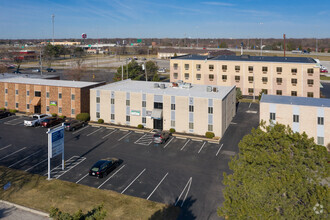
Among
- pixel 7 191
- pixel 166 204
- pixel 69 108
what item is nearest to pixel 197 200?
pixel 166 204

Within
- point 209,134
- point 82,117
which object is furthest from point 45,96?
point 209,134

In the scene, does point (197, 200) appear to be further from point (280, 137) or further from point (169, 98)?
point (169, 98)

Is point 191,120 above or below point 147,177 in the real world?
above

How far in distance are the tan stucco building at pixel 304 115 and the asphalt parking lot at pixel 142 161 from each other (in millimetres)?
6564

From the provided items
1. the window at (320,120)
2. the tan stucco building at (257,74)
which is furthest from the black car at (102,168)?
the tan stucco building at (257,74)

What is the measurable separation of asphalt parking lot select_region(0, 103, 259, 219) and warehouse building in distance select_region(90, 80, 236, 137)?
2.60m

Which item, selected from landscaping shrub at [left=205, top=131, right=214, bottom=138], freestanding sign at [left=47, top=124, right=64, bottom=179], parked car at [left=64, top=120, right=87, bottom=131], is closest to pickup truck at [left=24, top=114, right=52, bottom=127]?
parked car at [left=64, top=120, right=87, bottom=131]

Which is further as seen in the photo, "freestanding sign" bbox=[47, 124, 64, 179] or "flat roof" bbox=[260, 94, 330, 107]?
"flat roof" bbox=[260, 94, 330, 107]

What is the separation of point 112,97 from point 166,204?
26.0 m

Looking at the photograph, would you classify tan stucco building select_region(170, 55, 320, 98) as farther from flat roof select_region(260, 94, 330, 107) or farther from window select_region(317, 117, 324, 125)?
window select_region(317, 117, 324, 125)

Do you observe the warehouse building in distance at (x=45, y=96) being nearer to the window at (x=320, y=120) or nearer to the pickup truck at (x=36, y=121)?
the pickup truck at (x=36, y=121)

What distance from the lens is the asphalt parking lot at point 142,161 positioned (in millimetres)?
25406

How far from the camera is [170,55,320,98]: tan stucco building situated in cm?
6297

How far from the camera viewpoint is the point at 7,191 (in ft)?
84.2
